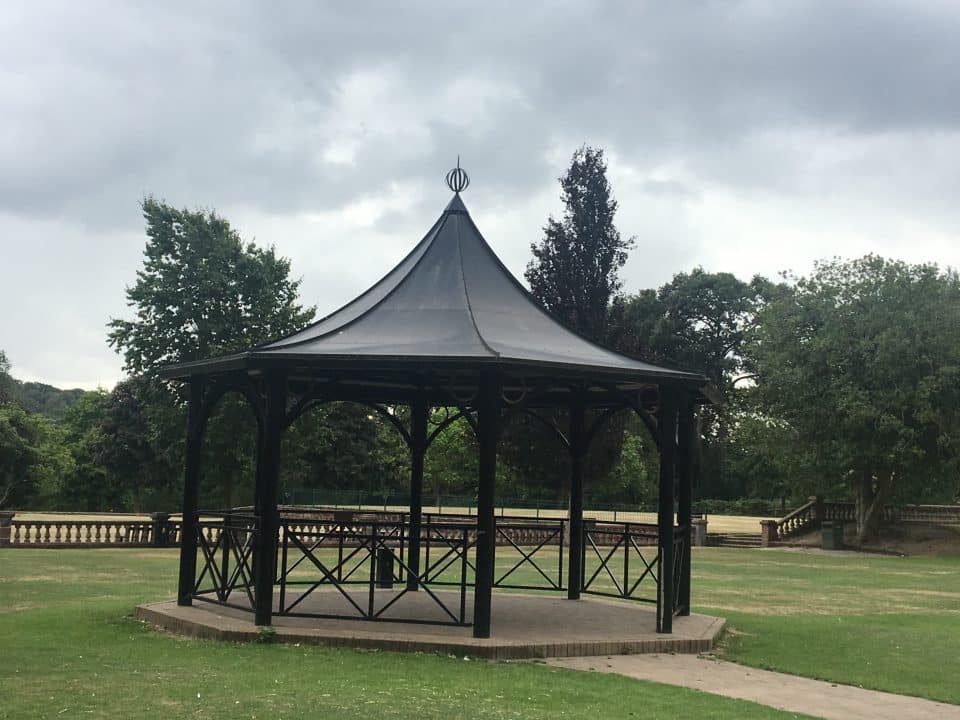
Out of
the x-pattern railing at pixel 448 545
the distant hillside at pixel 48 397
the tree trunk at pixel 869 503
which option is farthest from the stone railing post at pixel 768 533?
the distant hillside at pixel 48 397

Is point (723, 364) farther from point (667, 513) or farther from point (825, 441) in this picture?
point (667, 513)

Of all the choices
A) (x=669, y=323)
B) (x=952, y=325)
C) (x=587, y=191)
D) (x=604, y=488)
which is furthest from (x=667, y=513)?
(x=669, y=323)

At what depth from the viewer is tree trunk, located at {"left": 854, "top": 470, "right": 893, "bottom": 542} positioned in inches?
1516

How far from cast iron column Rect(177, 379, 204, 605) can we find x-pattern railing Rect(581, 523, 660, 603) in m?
5.48

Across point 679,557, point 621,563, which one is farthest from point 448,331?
point 621,563

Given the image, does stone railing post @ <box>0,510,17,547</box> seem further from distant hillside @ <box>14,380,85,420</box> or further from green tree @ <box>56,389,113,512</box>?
distant hillside @ <box>14,380,85,420</box>

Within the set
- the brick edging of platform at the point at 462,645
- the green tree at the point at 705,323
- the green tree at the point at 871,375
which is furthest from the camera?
the green tree at the point at 705,323

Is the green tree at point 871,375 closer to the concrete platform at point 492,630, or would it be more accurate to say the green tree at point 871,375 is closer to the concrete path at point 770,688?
the concrete platform at point 492,630

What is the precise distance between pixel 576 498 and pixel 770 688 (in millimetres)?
6085

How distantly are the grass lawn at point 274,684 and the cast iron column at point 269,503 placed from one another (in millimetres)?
824

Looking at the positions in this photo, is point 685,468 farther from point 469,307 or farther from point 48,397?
point 48,397

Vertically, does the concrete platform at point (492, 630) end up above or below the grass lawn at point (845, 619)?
above

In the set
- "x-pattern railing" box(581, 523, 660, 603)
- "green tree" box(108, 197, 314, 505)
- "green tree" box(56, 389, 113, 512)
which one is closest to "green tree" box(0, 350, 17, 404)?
"green tree" box(56, 389, 113, 512)

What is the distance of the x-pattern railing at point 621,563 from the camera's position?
14969 millimetres
